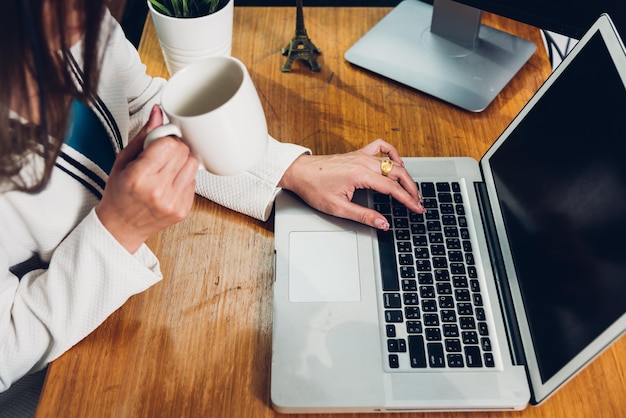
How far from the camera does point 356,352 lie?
606 millimetres

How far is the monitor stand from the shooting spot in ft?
2.87

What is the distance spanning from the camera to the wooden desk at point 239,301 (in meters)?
0.60

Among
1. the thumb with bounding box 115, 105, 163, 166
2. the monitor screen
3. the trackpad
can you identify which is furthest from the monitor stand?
the thumb with bounding box 115, 105, 163, 166

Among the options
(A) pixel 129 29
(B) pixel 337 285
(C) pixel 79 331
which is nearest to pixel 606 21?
(B) pixel 337 285

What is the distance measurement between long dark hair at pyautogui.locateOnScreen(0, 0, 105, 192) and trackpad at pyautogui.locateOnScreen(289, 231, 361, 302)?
12.1 inches

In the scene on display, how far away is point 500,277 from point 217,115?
0.41 metres

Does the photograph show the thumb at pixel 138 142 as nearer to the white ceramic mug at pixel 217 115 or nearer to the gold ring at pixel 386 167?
the white ceramic mug at pixel 217 115

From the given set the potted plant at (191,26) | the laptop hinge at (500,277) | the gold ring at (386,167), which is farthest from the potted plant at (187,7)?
the laptop hinge at (500,277)

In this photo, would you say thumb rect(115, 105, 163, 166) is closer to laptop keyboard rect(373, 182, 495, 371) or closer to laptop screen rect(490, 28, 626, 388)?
laptop keyboard rect(373, 182, 495, 371)

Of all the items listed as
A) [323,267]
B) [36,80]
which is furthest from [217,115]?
[323,267]

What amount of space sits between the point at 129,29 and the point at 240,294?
49.7 inches

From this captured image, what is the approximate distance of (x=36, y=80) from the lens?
18.8 inches

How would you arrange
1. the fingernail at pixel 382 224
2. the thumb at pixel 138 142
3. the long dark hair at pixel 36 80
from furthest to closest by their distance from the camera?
the fingernail at pixel 382 224, the thumb at pixel 138 142, the long dark hair at pixel 36 80

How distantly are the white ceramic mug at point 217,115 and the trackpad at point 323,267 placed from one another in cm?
17
